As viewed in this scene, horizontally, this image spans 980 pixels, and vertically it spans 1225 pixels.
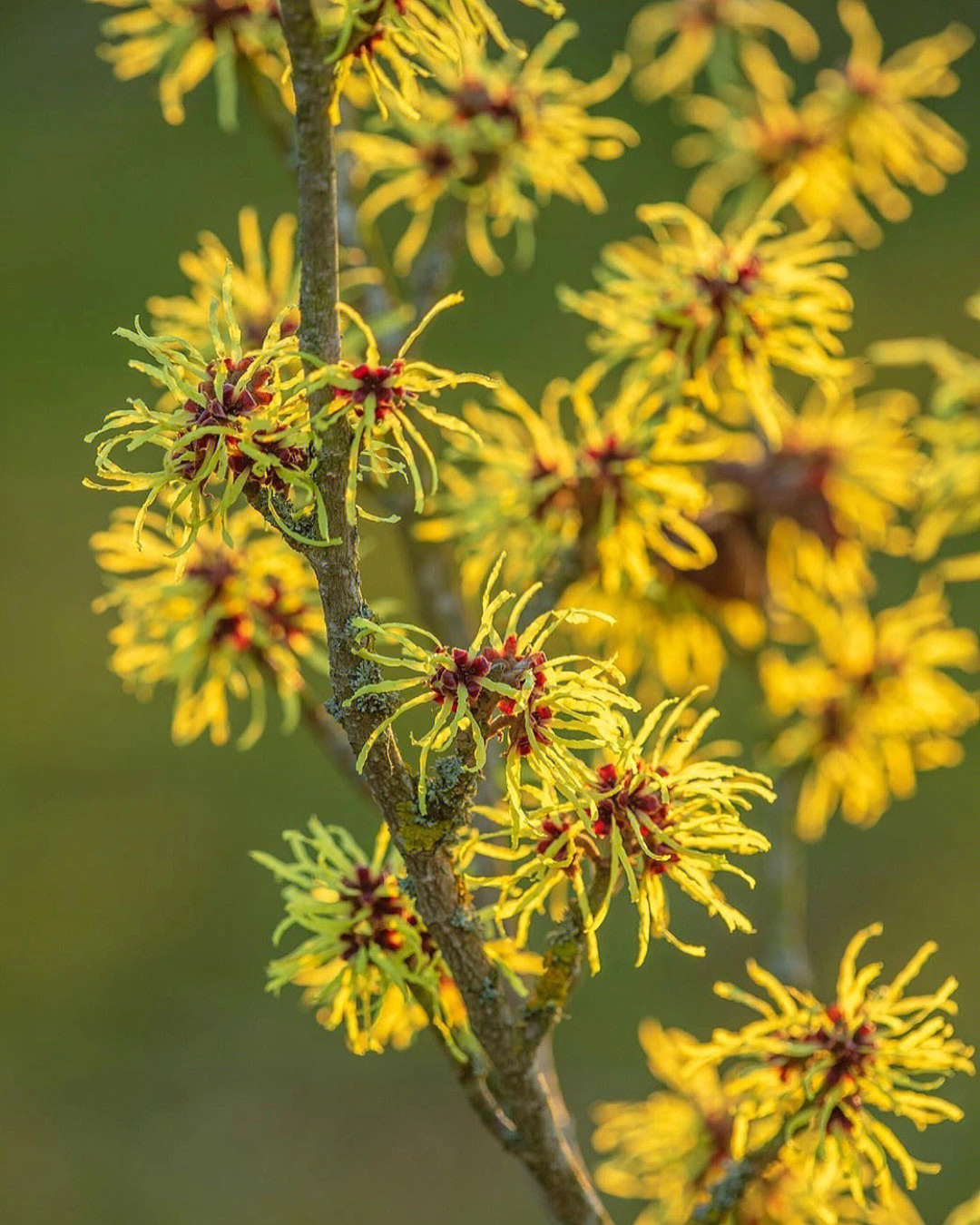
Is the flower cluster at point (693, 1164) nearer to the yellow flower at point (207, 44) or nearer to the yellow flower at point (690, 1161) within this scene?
the yellow flower at point (690, 1161)

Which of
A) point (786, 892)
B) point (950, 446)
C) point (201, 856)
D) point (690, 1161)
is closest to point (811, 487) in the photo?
point (950, 446)

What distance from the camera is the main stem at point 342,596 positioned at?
1.27 ft

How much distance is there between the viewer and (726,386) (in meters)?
0.62

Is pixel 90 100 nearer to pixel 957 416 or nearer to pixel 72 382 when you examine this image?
pixel 72 382

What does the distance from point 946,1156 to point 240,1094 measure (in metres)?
0.99

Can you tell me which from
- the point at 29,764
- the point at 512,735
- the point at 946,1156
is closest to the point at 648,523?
the point at 512,735

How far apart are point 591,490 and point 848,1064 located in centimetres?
23

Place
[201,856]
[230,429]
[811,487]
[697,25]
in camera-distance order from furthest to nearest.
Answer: [201,856] → [697,25] → [811,487] → [230,429]

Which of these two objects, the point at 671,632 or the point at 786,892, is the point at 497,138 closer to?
the point at 671,632

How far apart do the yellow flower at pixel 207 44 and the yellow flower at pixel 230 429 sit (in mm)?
237

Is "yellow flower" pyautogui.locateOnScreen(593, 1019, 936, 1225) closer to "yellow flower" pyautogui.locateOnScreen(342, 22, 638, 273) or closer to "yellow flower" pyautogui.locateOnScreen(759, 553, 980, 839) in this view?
"yellow flower" pyautogui.locateOnScreen(759, 553, 980, 839)

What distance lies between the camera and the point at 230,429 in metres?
0.38

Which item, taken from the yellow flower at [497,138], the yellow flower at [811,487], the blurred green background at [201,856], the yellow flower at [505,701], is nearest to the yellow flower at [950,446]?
the yellow flower at [811,487]

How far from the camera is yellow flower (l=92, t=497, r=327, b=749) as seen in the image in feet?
1.85
